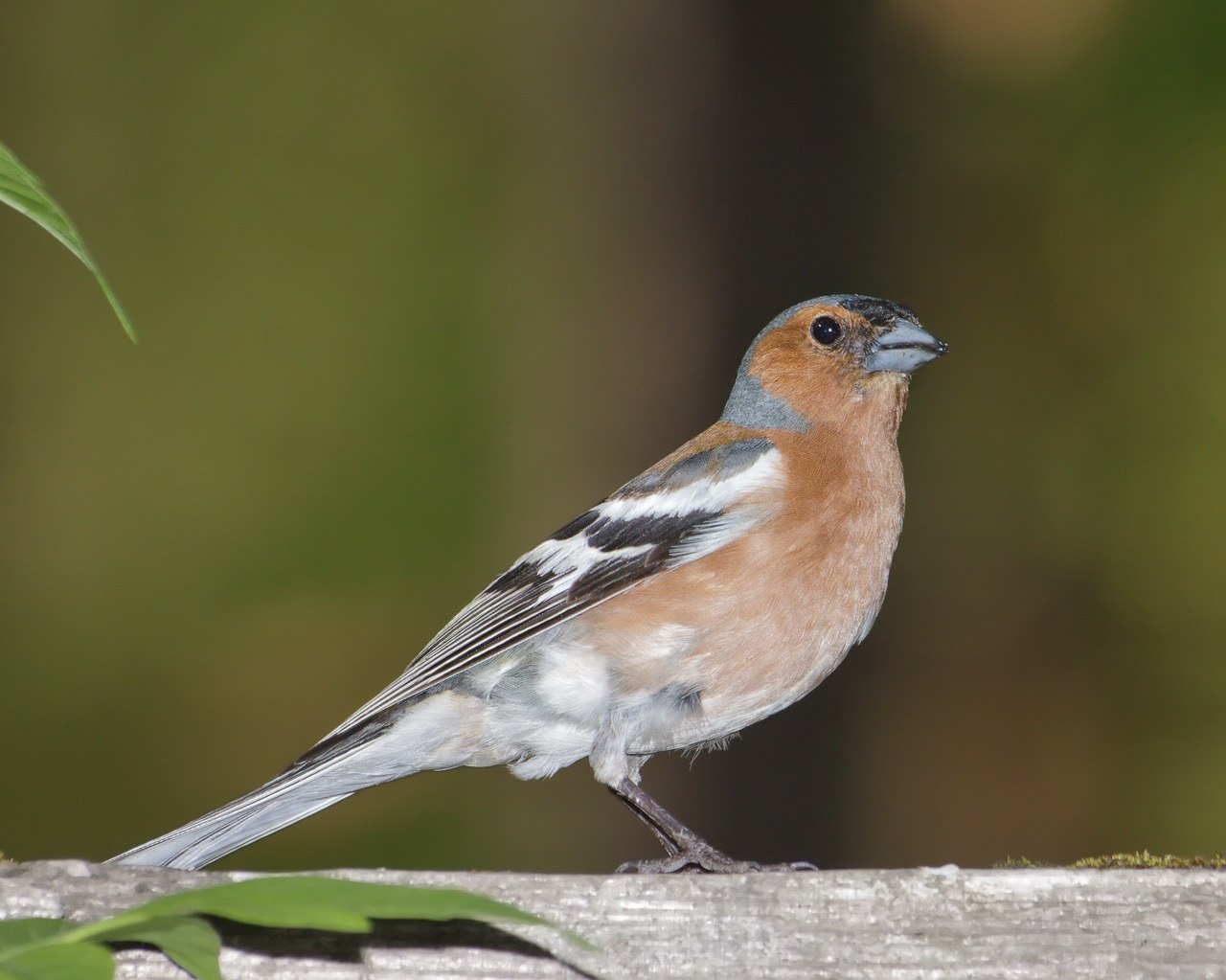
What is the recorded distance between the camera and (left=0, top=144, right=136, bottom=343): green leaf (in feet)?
2.92

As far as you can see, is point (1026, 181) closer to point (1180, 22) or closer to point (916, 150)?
point (916, 150)

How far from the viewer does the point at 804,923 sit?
68.9 inches

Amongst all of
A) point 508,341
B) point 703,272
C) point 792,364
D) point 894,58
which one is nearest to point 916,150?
point 894,58

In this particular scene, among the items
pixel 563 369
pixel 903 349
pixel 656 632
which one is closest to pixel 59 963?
pixel 656 632

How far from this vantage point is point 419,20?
21.4 feet

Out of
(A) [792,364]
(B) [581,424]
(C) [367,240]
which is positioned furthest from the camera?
(C) [367,240]

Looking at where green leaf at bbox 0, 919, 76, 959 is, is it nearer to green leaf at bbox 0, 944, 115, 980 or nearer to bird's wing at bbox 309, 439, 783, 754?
green leaf at bbox 0, 944, 115, 980

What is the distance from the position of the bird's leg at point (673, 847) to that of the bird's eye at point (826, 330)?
1.34 meters

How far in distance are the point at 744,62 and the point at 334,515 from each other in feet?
8.56

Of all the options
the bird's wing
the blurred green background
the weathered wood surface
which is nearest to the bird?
the bird's wing

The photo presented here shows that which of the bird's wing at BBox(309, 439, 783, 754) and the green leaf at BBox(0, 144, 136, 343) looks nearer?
the green leaf at BBox(0, 144, 136, 343)

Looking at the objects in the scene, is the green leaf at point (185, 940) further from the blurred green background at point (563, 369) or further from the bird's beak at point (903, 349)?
the blurred green background at point (563, 369)

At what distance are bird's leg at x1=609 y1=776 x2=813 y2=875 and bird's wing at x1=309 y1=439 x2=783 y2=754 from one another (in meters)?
0.43

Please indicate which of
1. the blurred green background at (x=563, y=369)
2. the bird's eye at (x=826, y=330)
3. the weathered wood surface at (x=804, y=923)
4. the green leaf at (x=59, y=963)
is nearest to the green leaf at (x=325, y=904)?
the green leaf at (x=59, y=963)
